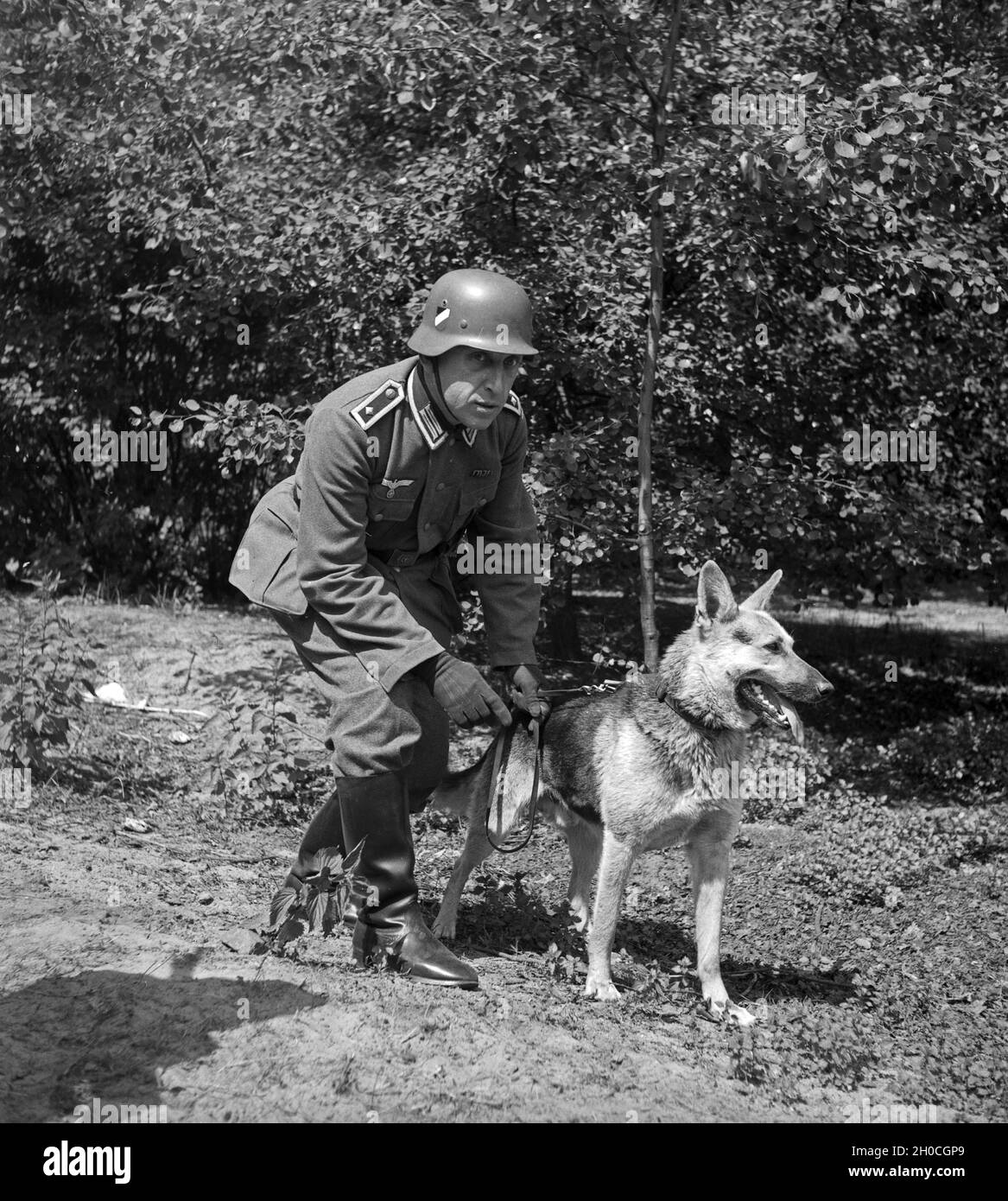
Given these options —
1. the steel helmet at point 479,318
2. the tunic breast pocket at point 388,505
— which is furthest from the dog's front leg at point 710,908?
the steel helmet at point 479,318

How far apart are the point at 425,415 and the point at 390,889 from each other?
1738mm

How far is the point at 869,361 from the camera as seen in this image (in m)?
10.5

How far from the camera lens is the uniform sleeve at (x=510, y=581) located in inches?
210

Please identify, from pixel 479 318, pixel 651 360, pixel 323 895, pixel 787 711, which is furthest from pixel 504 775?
pixel 651 360

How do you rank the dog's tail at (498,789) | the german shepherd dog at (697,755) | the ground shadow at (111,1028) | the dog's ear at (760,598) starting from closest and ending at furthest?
the ground shadow at (111,1028)
the german shepherd dog at (697,755)
the dog's ear at (760,598)
the dog's tail at (498,789)

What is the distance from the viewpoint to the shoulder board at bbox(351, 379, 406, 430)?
15.6 feet

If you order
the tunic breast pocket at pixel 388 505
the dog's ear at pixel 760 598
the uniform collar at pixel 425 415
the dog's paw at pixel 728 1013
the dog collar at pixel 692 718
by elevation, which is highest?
the uniform collar at pixel 425 415

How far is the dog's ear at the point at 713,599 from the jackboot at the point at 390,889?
1414mm

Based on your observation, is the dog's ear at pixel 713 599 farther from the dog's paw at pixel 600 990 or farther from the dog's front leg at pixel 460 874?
the dog's paw at pixel 600 990

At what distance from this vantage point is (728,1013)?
5.21m

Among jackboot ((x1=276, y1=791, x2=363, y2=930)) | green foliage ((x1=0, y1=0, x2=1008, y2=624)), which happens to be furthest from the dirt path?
green foliage ((x1=0, y1=0, x2=1008, y2=624))

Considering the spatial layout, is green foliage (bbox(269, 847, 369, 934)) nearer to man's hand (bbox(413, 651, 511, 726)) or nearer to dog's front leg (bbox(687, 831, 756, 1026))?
man's hand (bbox(413, 651, 511, 726))

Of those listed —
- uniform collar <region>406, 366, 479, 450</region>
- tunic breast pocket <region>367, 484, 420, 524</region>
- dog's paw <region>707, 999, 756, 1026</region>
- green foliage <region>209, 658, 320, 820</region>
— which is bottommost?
dog's paw <region>707, 999, 756, 1026</region>

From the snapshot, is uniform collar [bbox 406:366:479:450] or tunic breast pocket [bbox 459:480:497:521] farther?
tunic breast pocket [bbox 459:480:497:521]
